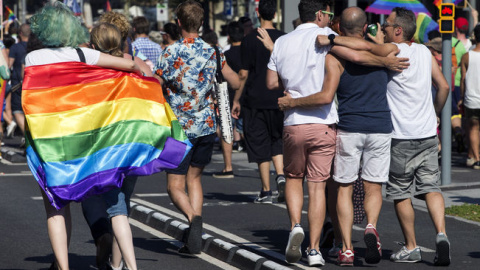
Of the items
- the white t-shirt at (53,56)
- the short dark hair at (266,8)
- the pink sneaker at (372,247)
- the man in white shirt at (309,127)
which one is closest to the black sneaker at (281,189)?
the short dark hair at (266,8)

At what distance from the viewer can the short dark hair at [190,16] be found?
8.12 meters

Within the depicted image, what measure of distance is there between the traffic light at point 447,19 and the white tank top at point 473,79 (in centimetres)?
180

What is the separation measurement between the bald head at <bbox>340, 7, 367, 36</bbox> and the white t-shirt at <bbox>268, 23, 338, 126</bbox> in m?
0.13

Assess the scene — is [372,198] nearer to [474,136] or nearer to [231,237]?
[231,237]

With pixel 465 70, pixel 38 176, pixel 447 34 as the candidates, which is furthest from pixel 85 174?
pixel 465 70

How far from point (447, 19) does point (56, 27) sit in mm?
6899

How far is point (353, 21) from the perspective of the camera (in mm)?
7191

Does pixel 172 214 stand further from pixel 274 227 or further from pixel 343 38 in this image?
pixel 343 38

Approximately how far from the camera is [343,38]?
7039 millimetres

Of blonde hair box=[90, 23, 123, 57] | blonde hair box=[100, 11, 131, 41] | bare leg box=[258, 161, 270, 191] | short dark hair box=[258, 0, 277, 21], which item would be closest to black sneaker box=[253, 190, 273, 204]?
bare leg box=[258, 161, 270, 191]

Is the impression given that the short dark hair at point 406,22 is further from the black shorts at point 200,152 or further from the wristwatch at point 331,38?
the black shorts at point 200,152

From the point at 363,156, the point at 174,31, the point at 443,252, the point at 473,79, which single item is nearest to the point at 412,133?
the point at 363,156

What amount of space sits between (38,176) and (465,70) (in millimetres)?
9009

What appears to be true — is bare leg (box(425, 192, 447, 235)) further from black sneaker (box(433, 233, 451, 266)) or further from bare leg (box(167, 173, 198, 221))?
bare leg (box(167, 173, 198, 221))
